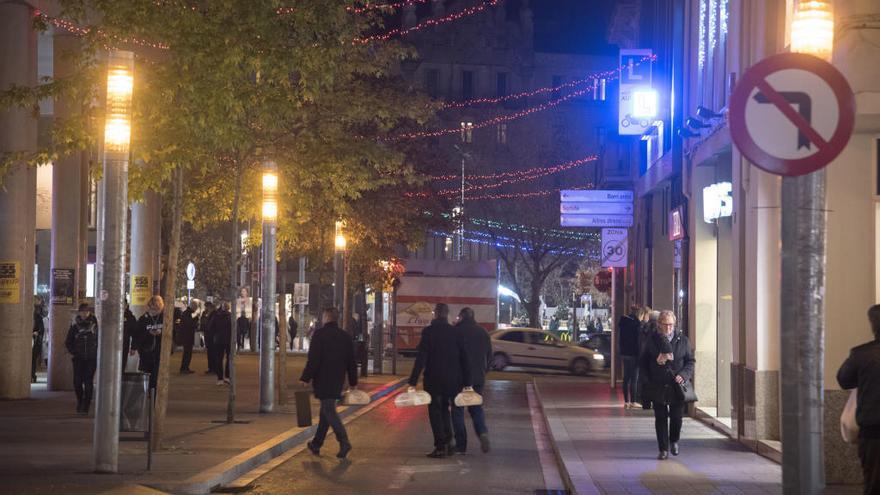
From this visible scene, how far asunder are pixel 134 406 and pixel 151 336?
6465mm

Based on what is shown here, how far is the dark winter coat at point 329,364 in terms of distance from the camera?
1684 centimetres

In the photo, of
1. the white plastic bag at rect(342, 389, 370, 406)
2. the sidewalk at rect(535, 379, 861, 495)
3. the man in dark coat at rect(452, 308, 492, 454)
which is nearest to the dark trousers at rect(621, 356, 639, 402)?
the sidewalk at rect(535, 379, 861, 495)

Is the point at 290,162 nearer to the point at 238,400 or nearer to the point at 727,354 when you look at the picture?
the point at 238,400

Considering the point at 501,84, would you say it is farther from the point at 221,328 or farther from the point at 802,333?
the point at 802,333

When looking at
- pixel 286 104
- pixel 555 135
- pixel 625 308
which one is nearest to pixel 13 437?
pixel 286 104

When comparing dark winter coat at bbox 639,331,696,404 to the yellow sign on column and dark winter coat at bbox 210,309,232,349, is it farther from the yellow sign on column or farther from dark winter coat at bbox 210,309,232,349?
dark winter coat at bbox 210,309,232,349

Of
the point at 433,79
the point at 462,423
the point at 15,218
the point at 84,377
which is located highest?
the point at 433,79

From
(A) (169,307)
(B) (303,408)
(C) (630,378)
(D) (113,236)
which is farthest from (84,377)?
(C) (630,378)

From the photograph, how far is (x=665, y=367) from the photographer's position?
53.3 feet

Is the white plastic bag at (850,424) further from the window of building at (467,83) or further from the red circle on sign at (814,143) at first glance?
the window of building at (467,83)

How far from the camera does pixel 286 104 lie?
18.7m

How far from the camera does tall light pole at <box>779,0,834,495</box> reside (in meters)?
6.90

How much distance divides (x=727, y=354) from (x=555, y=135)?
48.7m

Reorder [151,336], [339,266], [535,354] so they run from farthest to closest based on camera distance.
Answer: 1. [535,354]
2. [339,266]
3. [151,336]
